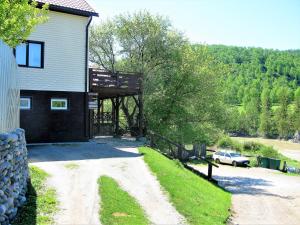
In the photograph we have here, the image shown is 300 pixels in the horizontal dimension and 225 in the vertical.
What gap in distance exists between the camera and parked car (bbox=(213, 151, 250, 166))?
44469 mm

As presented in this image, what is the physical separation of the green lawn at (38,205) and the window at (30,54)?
936 centimetres

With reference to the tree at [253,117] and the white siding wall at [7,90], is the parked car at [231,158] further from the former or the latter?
the tree at [253,117]

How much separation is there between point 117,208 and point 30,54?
515 inches

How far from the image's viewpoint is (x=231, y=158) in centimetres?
4506

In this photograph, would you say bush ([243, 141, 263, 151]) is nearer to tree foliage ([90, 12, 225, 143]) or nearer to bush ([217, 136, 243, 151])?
bush ([217, 136, 243, 151])

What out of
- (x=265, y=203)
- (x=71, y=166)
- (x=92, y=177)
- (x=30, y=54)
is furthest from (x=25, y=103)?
(x=265, y=203)

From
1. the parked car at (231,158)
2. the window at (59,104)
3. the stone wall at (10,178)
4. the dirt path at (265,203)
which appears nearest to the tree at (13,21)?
the stone wall at (10,178)

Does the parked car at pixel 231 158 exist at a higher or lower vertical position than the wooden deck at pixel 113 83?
lower

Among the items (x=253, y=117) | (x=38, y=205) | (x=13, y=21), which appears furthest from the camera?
(x=253, y=117)

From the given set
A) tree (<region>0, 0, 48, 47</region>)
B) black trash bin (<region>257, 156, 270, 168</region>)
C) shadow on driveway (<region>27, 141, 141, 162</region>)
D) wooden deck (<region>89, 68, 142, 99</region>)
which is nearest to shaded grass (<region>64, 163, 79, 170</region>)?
shadow on driveway (<region>27, 141, 141, 162</region>)

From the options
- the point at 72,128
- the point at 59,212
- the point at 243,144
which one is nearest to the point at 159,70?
the point at 72,128

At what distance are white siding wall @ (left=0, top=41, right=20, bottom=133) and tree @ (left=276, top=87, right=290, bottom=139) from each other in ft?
380

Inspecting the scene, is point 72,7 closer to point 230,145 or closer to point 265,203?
point 265,203

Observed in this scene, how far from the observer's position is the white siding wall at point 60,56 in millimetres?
22141
